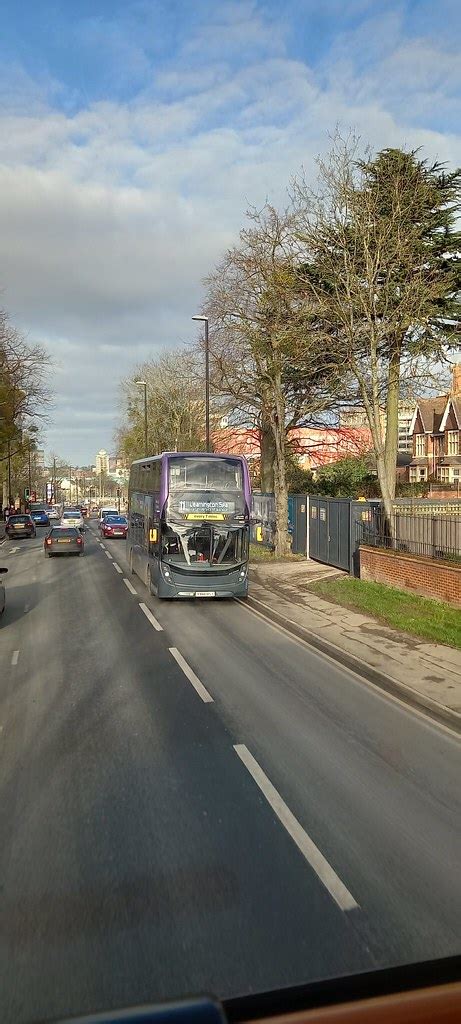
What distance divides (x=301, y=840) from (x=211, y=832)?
659mm

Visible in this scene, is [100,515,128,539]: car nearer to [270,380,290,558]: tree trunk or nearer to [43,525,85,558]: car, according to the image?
[43,525,85,558]: car

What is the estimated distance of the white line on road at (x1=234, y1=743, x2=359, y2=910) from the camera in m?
4.44

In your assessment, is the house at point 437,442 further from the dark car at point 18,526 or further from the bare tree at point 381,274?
the bare tree at point 381,274

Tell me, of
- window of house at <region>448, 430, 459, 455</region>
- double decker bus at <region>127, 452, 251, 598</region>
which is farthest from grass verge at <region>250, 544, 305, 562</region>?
window of house at <region>448, 430, 459, 455</region>

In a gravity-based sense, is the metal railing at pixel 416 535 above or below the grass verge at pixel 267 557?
above

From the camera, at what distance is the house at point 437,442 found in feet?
208

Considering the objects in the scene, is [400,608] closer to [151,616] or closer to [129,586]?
[151,616]

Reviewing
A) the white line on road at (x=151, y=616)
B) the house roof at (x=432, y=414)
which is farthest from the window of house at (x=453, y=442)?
the white line on road at (x=151, y=616)

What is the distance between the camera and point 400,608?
15547 mm

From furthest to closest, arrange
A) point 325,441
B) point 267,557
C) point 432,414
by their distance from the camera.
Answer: point 432,414 < point 325,441 < point 267,557

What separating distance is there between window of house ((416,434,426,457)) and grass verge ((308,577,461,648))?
173 ft

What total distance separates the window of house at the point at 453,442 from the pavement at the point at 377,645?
47.0 m

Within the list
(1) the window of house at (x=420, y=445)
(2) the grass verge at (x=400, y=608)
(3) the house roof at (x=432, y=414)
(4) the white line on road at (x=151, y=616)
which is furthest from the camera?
(1) the window of house at (x=420, y=445)

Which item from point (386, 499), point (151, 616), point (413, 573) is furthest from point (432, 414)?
point (151, 616)
